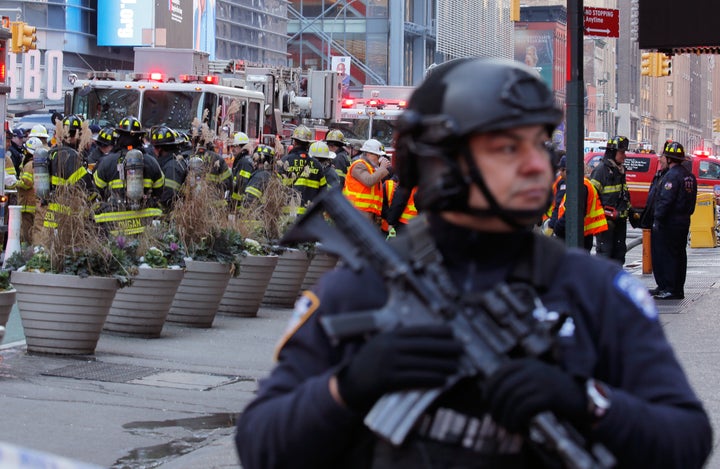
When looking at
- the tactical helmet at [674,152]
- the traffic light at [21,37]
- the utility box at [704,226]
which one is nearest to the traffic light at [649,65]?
the utility box at [704,226]

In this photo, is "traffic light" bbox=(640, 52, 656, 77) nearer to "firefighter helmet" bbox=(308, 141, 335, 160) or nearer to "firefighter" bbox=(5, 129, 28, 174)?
"firefighter helmet" bbox=(308, 141, 335, 160)

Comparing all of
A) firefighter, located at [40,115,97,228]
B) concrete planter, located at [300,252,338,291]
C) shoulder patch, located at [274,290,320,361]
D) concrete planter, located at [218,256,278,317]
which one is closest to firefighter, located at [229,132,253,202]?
concrete planter, located at [300,252,338,291]

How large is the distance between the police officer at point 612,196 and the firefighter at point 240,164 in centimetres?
421

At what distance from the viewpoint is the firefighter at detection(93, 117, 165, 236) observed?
12.2 meters

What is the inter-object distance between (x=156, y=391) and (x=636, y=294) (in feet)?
22.5

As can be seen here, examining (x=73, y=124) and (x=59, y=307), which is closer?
(x=59, y=307)

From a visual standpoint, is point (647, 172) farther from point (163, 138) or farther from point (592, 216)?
point (163, 138)

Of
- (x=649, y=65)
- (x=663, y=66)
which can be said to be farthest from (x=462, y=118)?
(x=649, y=65)

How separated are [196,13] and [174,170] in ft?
152

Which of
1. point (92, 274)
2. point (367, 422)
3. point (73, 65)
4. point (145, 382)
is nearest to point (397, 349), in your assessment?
point (367, 422)

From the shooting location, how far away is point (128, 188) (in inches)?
497

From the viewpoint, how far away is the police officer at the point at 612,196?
1555 centimetres

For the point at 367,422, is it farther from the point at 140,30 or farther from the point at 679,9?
the point at 140,30

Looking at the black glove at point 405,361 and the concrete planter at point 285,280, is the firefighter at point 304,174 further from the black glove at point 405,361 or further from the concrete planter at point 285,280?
the black glove at point 405,361
